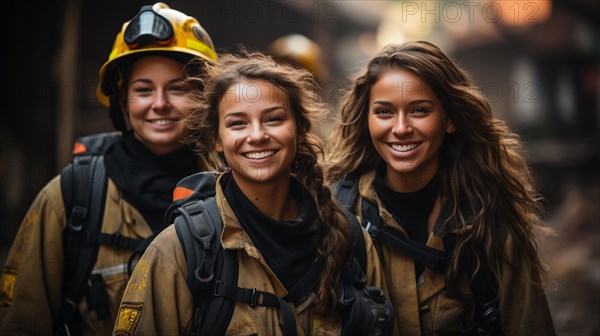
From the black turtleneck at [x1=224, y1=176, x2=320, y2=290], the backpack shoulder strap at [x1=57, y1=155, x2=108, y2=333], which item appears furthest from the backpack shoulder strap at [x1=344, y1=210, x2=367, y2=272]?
the backpack shoulder strap at [x1=57, y1=155, x2=108, y2=333]

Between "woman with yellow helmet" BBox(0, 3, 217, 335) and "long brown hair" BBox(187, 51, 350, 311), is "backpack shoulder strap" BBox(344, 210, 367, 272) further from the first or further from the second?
"woman with yellow helmet" BBox(0, 3, 217, 335)

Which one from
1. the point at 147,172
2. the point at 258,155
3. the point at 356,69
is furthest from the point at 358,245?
the point at 356,69

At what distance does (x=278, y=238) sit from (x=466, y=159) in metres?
1.36

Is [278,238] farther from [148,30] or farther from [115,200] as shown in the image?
[148,30]

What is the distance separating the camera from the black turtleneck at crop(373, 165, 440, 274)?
308cm

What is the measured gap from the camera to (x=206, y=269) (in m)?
2.22

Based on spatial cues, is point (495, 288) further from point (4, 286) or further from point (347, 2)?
point (347, 2)

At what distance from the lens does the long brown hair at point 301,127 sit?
2.48 meters

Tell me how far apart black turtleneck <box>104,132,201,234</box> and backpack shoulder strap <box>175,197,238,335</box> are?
0.70m

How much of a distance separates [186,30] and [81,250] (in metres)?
1.31

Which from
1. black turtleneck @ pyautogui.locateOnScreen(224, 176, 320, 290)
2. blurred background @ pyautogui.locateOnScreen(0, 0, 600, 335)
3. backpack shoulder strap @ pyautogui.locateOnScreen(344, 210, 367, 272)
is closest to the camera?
black turtleneck @ pyautogui.locateOnScreen(224, 176, 320, 290)

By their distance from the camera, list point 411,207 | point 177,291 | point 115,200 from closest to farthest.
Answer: point 177,291 < point 115,200 < point 411,207

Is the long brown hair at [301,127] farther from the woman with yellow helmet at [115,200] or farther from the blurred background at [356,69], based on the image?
the blurred background at [356,69]

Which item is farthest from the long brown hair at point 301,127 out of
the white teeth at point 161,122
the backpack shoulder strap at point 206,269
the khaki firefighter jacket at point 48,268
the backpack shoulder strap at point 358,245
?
the khaki firefighter jacket at point 48,268
